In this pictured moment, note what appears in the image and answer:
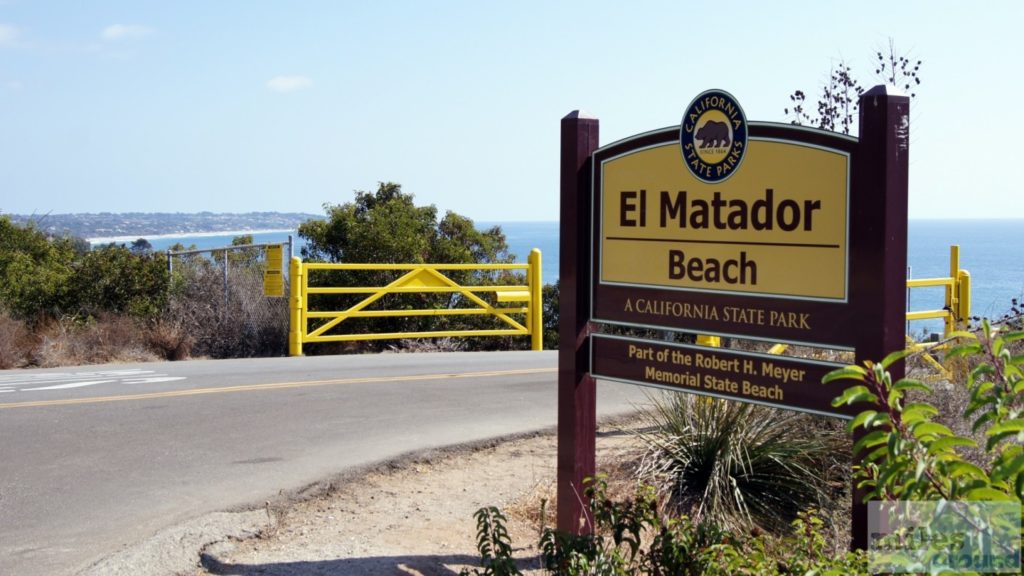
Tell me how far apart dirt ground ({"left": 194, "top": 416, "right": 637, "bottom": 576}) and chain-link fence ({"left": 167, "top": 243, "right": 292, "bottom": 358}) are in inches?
398

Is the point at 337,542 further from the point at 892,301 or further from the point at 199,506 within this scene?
the point at 892,301

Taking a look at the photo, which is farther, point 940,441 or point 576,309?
point 576,309

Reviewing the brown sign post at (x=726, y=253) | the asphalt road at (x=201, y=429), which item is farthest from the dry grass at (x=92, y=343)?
the brown sign post at (x=726, y=253)

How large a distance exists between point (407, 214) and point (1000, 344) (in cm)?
2090

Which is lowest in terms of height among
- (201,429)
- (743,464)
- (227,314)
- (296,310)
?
(201,429)

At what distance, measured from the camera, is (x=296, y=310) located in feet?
56.3

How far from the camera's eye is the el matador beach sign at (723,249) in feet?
17.8

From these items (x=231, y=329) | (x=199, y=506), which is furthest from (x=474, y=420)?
(x=231, y=329)

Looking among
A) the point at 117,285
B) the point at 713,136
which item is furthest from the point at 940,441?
the point at 117,285

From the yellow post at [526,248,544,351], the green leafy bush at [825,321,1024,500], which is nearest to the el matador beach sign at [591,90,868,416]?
the green leafy bush at [825,321,1024,500]

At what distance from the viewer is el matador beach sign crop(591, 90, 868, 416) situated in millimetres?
5414

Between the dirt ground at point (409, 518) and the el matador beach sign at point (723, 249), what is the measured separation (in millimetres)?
1304

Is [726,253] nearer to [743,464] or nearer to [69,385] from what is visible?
[743,464]

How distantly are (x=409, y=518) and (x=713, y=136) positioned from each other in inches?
133
